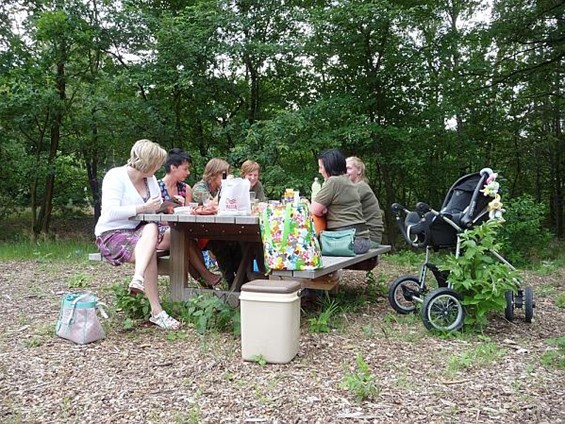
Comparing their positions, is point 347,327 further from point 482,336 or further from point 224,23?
point 224,23

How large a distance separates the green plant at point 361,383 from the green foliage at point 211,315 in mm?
856

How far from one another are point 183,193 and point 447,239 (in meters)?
2.26

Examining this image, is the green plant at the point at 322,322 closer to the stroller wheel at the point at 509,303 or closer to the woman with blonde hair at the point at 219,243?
the woman with blonde hair at the point at 219,243

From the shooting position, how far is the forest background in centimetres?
747

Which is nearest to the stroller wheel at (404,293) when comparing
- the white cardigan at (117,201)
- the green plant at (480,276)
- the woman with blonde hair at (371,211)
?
the green plant at (480,276)

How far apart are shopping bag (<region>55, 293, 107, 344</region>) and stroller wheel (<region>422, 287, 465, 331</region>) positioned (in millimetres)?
2021

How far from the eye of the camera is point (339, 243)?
345cm

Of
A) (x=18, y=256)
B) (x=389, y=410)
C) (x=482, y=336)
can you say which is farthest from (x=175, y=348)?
(x=18, y=256)

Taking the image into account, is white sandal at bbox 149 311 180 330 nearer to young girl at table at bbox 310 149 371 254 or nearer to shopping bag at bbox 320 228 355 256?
shopping bag at bbox 320 228 355 256

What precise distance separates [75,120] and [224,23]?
11.3ft

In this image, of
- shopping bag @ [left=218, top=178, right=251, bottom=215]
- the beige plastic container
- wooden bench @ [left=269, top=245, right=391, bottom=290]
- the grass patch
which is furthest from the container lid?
the grass patch

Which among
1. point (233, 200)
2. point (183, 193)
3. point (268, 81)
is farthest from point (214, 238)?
point (268, 81)

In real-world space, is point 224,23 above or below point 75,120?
above

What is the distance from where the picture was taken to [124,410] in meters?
2.08
